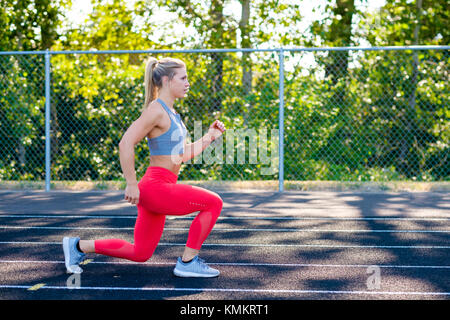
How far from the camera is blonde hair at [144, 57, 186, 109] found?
16.9 feet

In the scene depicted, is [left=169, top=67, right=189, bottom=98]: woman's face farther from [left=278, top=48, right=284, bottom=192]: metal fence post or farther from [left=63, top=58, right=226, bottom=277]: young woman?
[left=278, top=48, right=284, bottom=192]: metal fence post

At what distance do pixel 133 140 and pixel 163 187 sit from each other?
44 cm

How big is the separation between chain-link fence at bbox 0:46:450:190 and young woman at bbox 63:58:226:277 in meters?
6.35

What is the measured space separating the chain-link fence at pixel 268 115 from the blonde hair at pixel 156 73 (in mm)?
6353

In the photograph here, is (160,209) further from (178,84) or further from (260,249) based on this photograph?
(260,249)

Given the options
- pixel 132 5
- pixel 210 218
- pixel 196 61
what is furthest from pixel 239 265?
pixel 132 5

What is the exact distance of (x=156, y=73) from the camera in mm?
5172

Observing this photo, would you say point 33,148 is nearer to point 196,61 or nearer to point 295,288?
point 196,61

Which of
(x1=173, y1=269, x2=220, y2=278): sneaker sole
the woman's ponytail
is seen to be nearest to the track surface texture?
(x1=173, y1=269, x2=220, y2=278): sneaker sole

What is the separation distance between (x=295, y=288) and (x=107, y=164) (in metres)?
8.80

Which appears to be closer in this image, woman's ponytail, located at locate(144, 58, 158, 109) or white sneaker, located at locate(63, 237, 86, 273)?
woman's ponytail, located at locate(144, 58, 158, 109)

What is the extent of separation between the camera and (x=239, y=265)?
5.86 meters

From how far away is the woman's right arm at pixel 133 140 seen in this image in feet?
15.8

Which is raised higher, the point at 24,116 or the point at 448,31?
the point at 448,31
